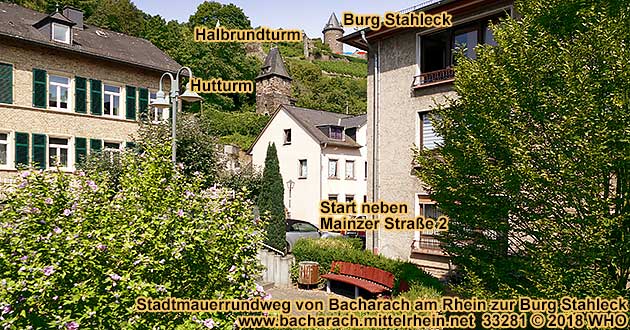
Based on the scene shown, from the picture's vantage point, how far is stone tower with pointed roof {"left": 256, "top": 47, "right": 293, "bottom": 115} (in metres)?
51.0

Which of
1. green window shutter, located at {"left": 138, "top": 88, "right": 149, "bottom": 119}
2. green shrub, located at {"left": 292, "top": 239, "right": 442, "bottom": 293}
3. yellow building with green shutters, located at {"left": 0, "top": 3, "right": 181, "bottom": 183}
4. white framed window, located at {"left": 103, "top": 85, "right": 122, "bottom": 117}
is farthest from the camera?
green window shutter, located at {"left": 138, "top": 88, "right": 149, "bottom": 119}

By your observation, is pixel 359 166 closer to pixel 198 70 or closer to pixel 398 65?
pixel 398 65

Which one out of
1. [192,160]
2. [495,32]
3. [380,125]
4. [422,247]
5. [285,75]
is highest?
[285,75]

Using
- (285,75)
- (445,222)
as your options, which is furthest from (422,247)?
(285,75)

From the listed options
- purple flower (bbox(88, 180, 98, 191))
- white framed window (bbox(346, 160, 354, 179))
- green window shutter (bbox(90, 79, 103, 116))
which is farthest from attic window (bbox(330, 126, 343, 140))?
purple flower (bbox(88, 180, 98, 191))

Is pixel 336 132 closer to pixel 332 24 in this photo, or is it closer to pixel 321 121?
pixel 321 121

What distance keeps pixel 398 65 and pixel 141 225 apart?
12036 millimetres

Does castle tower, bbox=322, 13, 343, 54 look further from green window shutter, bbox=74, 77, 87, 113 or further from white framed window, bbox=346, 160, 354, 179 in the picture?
green window shutter, bbox=74, 77, 87, 113

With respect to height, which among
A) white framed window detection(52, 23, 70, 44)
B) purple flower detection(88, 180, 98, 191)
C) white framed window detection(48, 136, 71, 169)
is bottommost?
purple flower detection(88, 180, 98, 191)

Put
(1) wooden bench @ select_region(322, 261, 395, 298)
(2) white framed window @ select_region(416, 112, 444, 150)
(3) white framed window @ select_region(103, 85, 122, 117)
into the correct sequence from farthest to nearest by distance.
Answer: (3) white framed window @ select_region(103, 85, 122, 117), (2) white framed window @ select_region(416, 112, 444, 150), (1) wooden bench @ select_region(322, 261, 395, 298)

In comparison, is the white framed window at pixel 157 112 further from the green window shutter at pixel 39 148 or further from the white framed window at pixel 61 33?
the green window shutter at pixel 39 148

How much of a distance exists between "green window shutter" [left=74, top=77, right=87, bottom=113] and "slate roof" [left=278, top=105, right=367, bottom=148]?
47.7 ft

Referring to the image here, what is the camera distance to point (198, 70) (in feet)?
169

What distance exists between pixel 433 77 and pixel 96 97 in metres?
16.4
